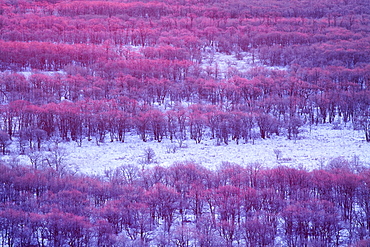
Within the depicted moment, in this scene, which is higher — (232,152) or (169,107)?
(169,107)

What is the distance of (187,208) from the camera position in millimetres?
41719

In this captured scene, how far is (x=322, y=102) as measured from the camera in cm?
7350

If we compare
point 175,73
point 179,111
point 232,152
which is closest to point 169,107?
point 179,111

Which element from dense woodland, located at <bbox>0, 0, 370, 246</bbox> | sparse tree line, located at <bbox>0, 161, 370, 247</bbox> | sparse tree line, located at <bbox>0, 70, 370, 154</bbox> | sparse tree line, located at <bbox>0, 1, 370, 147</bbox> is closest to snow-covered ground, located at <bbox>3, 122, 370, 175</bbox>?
sparse tree line, located at <bbox>0, 70, 370, 154</bbox>

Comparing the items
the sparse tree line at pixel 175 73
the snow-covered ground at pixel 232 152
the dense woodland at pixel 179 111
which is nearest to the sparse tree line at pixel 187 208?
the dense woodland at pixel 179 111

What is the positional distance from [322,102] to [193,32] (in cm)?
6793

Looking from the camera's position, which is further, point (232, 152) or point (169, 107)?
point (169, 107)

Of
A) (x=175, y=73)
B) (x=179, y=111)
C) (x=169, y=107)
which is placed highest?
(x=175, y=73)

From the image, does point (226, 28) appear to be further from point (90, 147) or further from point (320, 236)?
point (320, 236)

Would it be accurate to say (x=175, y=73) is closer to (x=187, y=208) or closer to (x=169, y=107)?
(x=169, y=107)

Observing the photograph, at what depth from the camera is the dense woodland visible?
37812 millimetres

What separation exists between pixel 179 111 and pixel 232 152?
14.5 metres

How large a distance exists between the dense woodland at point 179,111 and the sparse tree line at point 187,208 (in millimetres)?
165

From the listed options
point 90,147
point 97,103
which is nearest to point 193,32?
point 97,103
